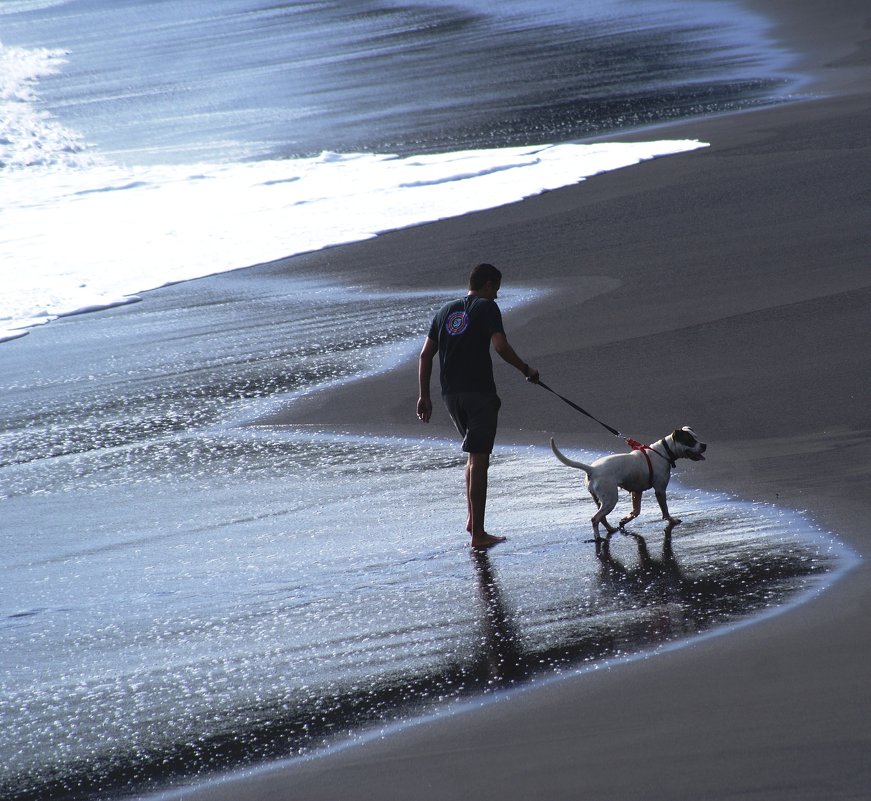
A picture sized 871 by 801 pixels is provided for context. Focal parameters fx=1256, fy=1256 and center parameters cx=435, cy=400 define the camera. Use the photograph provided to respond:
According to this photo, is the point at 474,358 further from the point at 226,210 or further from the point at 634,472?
the point at 226,210

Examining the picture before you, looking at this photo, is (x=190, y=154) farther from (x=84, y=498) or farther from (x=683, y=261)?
(x=84, y=498)

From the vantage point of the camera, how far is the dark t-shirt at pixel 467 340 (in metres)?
6.70

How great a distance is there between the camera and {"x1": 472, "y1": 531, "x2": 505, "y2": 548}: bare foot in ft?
21.2

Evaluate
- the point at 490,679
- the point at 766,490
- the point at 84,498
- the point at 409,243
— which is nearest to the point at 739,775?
the point at 490,679

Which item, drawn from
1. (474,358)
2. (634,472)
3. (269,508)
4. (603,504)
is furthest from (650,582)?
(269,508)

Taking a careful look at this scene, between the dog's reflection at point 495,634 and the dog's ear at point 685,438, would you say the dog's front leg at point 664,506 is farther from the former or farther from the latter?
the dog's reflection at point 495,634

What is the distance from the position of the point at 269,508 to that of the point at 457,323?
1649 mm

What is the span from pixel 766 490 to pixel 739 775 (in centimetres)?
291

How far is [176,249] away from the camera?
16234 millimetres

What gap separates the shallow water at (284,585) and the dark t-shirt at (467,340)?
76 cm

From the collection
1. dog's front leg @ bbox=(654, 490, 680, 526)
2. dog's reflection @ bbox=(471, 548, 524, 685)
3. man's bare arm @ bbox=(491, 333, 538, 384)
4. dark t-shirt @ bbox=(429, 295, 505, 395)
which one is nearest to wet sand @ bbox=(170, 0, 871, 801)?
dog's reflection @ bbox=(471, 548, 524, 685)

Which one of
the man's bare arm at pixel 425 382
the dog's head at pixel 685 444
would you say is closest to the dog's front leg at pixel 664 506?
the dog's head at pixel 685 444

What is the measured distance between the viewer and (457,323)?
22.1 ft

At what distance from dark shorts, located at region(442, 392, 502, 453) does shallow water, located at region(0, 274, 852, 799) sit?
0.45m
